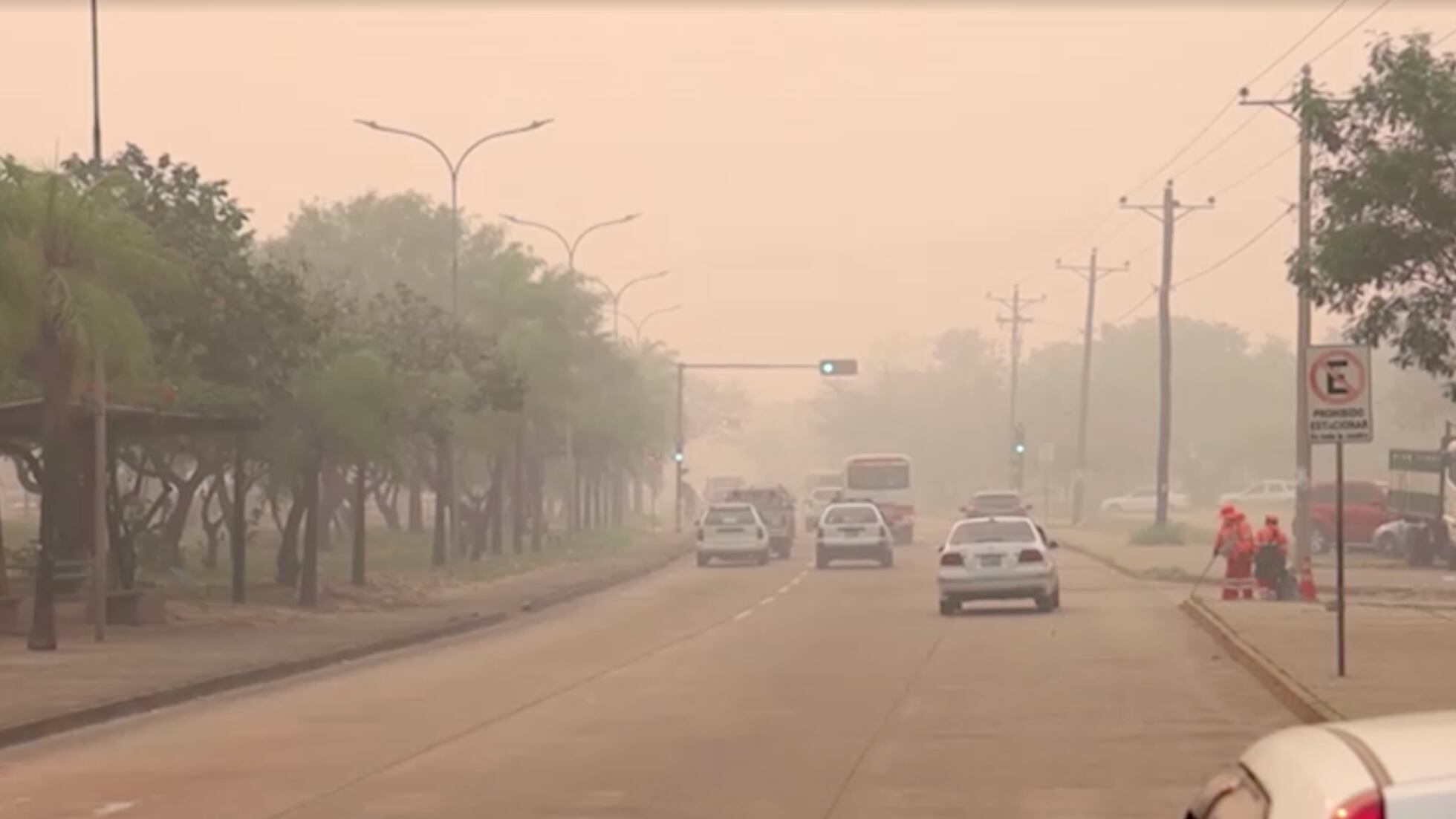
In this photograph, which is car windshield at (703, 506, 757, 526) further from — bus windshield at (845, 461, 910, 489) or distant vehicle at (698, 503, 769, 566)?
bus windshield at (845, 461, 910, 489)

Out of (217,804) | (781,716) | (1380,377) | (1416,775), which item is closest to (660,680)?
(781,716)

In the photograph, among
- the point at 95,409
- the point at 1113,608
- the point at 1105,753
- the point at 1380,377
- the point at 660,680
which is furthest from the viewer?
the point at 1380,377

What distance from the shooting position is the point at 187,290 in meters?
35.8

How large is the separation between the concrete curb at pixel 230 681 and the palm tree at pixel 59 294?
131 inches

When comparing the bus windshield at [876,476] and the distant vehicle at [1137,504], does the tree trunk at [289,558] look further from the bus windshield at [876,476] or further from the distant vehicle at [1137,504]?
the distant vehicle at [1137,504]

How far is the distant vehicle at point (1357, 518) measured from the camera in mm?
62750

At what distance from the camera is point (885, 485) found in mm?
88125

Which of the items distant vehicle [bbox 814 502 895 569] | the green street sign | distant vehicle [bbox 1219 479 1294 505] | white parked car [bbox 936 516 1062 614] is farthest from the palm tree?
distant vehicle [bbox 1219 479 1294 505]

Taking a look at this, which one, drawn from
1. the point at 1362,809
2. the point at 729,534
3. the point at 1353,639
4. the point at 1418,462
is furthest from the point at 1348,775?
the point at 729,534

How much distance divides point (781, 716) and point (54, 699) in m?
6.60

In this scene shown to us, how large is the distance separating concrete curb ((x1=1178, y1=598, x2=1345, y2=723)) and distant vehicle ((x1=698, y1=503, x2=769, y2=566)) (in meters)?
29.7

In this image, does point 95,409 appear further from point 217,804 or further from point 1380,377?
point 1380,377

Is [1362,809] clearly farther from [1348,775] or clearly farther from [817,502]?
[817,502]

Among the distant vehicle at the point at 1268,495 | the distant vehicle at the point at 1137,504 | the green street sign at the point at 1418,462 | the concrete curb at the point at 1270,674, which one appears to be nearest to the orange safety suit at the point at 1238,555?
the concrete curb at the point at 1270,674
